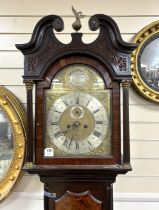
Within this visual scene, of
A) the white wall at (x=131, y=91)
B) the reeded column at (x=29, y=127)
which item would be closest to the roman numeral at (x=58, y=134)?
the reeded column at (x=29, y=127)

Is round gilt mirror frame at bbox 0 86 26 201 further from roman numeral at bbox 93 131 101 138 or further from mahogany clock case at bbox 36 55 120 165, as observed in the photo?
Answer: roman numeral at bbox 93 131 101 138

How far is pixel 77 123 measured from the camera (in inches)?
48.8

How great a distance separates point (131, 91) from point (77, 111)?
0.45 metres

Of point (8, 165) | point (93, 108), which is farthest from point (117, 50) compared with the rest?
point (8, 165)

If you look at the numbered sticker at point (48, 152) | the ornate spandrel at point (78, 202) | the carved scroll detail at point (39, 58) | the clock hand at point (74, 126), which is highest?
the carved scroll detail at point (39, 58)

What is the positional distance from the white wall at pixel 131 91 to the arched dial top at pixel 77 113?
0.38 metres

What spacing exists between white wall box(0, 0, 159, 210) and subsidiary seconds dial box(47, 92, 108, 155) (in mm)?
388

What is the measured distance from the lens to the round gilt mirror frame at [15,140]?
148cm

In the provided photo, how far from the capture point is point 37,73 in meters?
1.22

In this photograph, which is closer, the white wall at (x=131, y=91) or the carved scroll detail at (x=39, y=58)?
the carved scroll detail at (x=39, y=58)

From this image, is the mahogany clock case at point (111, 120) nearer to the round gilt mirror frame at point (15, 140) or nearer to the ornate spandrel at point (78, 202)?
the ornate spandrel at point (78, 202)

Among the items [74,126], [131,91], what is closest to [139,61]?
[131,91]

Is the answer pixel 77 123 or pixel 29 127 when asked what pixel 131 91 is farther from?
pixel 29 127

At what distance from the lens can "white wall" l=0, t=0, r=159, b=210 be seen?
155 cm
